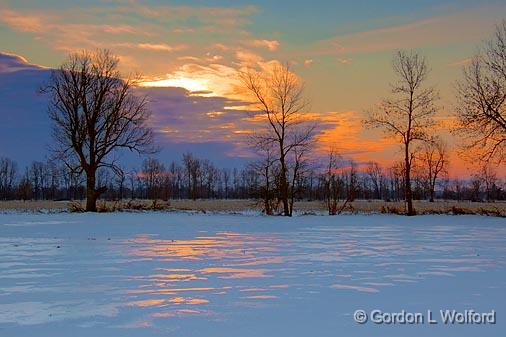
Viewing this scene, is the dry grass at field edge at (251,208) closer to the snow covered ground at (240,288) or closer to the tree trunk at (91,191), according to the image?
the tree trunk at (91,191)

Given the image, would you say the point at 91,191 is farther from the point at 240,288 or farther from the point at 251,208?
the point at 240,288

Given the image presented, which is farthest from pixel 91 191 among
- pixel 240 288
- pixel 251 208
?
pixel 240 288

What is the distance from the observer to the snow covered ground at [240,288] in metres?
6.16

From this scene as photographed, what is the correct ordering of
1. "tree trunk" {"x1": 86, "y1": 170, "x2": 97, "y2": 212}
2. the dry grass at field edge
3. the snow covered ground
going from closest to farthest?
the snow covered ground < "tree trunk" {"x1": 86, "y1": 170, "x2": 97, "y2": 212} < the dry grass at field edge

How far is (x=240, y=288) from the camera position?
28.3ft

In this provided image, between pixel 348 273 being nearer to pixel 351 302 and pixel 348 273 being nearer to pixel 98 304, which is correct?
pixel 351 302

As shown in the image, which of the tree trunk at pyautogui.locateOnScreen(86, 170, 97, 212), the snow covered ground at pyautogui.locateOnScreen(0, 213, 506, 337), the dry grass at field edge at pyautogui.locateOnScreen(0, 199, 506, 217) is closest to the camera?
the snow covered ground at pyautogui.locateOnScreen(0, 213, 506, 337)

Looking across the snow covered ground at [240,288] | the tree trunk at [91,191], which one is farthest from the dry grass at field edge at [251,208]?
the snow covered ground at [240,288]

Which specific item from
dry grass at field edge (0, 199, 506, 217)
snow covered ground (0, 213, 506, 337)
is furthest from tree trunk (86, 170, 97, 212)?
snow covered ground (0, 213, 506, 337)

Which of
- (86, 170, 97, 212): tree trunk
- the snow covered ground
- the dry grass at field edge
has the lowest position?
the snow covered ground

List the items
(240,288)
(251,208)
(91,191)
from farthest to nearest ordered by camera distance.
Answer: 1. (251,208)
2. (91,191)
3. (240,288)

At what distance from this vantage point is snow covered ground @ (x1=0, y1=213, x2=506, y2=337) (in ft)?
20.2

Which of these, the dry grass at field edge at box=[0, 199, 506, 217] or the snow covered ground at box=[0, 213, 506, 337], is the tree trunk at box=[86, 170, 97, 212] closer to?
the dry grass at field edge at box=[0, 199, 506, 217]

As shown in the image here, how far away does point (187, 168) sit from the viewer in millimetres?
134375
